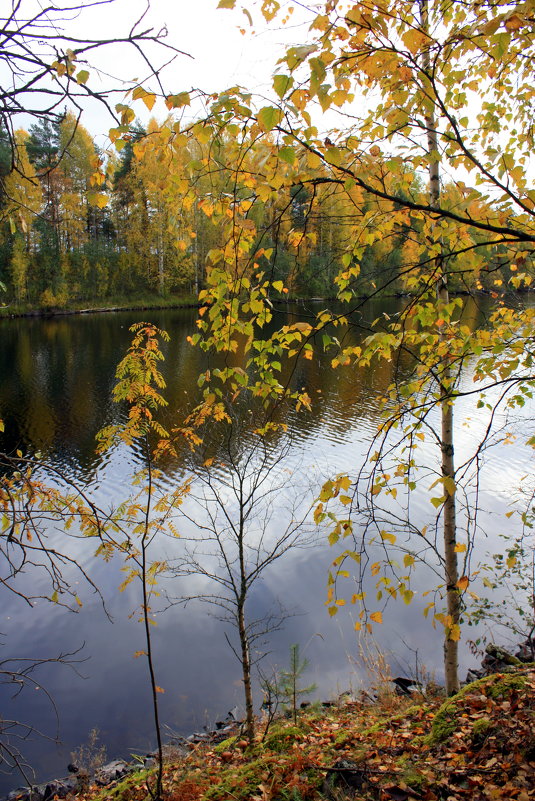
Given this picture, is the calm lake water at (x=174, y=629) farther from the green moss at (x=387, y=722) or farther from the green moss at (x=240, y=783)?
the green moss at (x=387, y=722)

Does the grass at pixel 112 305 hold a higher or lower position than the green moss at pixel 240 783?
higher

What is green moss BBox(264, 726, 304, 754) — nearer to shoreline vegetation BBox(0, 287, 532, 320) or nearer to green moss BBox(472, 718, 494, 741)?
green moss BBox(472, 718, 494, 741)

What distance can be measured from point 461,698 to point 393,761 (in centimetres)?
89

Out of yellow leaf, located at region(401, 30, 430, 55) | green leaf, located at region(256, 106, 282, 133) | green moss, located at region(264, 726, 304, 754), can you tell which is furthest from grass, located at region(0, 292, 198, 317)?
green leaf, located at region(256, 106, 282, 133)

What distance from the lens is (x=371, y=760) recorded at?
3611 millimetres

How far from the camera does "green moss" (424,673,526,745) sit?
3.62 metres

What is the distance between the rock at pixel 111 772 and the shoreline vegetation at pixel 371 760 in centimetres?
1

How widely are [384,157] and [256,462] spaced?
11.7m

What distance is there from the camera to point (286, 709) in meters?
6.87

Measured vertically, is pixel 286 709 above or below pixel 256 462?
below

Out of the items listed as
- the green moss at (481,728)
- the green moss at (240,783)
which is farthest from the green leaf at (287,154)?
the green moss at (240,783)

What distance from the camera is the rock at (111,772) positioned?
6.04 metres

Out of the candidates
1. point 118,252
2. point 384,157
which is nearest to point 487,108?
point 384,157

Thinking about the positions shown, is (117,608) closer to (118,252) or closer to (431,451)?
(431,451)
